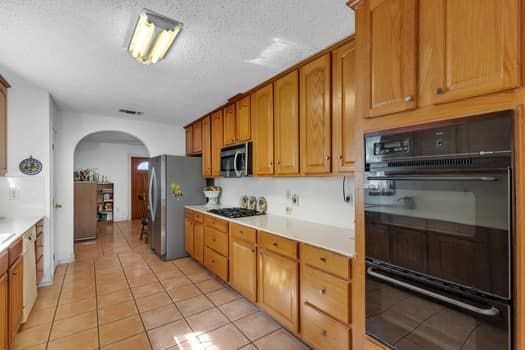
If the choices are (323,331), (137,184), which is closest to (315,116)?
(323,331)

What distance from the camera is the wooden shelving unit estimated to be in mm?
6938

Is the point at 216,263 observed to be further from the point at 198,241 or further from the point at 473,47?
the point at 473,47

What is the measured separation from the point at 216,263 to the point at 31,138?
101 inches

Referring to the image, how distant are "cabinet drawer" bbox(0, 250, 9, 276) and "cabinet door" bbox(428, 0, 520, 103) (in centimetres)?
259

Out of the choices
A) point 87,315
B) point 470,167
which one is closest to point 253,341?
point 87,315

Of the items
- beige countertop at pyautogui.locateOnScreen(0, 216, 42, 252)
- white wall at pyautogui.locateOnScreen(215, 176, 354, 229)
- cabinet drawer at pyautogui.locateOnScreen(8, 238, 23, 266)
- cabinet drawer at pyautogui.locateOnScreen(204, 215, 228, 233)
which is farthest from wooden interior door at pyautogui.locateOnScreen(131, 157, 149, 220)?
cabinet drawer at pyautogui.locateOnScreen(8, 238, 23, 266)

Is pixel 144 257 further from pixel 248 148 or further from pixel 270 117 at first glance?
pixel 270 117

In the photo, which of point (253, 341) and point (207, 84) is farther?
point (207, 84)

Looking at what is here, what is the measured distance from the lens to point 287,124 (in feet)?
7.58

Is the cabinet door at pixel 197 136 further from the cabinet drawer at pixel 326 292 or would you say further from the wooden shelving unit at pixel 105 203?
the wooden shelving unit at pixel 105 203

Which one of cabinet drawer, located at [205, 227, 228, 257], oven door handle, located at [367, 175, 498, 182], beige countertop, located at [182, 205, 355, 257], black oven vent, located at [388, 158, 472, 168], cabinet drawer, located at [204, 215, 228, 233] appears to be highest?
black oven vent, located at [388, 158, 472, 168]

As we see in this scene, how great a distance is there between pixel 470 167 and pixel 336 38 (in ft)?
4.25

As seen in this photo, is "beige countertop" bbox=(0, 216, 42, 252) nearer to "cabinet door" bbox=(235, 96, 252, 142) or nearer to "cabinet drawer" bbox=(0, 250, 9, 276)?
"cabinet drawer" bbox=(0, 250, 9, 276)

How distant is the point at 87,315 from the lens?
226cm
